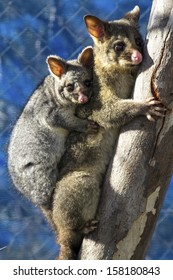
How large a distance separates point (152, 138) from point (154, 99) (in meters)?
0.21

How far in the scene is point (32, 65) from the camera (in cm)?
609

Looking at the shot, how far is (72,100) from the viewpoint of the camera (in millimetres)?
4891

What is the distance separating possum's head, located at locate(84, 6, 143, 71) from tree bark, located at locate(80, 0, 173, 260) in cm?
A: 33

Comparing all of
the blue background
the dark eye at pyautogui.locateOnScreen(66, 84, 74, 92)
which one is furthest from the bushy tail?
the blue background

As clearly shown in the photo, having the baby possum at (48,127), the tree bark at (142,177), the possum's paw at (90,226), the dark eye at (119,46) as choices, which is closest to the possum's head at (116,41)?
the dark eye at (119,46)

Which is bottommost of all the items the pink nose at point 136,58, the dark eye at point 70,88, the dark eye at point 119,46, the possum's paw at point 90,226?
the possum's paw at point 90,226

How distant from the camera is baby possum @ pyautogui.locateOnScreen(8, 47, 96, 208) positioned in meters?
4.81

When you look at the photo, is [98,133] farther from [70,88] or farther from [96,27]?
[96,27]

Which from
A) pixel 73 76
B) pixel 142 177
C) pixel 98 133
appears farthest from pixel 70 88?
pixel 142 177

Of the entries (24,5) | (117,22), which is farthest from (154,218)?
(24,5)

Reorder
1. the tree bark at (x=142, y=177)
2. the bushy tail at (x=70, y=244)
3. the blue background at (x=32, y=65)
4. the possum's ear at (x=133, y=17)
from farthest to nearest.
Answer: the blue background at (x=32, y=65)
the possum's ear at (x=133, y=17)
the bushy tail at (x=70, y=244)
the tree bark at (x=142, y=177)

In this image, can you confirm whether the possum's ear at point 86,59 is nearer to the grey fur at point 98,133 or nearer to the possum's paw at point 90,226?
the grey fur at point 98,133

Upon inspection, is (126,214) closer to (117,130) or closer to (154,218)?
(154,218)

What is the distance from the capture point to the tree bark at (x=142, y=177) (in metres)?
4.35
